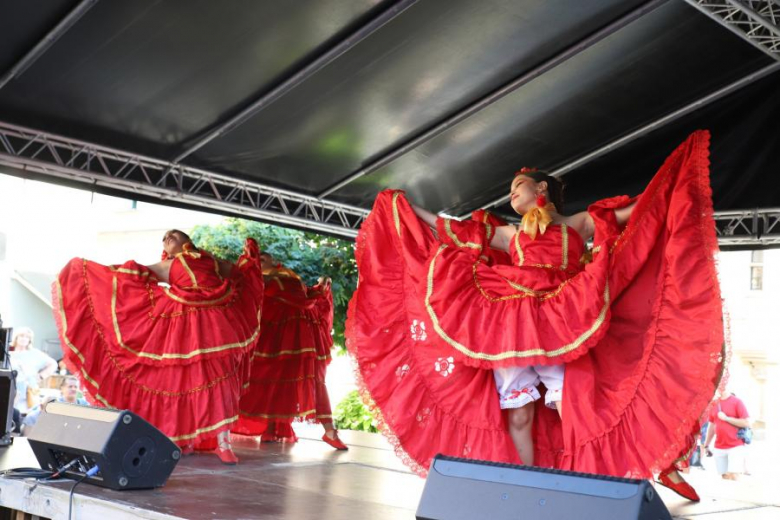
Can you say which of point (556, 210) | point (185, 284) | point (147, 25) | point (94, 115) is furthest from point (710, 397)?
point (94, 115)

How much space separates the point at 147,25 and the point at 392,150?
2.18 metres

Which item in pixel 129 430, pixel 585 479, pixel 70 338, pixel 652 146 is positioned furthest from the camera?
pixel 652 146

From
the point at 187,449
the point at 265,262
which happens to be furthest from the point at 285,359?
the point at 187,449

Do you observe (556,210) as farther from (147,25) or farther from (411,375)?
(147,25)

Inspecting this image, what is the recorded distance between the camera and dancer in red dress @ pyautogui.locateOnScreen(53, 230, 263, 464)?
15.0ft

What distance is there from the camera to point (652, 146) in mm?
5938

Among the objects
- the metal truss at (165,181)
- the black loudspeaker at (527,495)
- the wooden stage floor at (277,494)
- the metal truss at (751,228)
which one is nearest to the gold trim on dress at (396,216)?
the wooden stage floor at (277,494)

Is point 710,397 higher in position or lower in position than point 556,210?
lower

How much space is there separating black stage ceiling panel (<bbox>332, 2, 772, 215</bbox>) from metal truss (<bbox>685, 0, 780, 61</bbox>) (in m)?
0.35

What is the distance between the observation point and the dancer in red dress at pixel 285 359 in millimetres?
5656

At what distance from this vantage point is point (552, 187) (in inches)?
146

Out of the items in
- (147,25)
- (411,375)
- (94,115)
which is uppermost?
(147,25)

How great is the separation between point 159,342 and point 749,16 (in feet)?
12.1

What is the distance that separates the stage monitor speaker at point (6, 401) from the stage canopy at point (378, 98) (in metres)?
1.28
